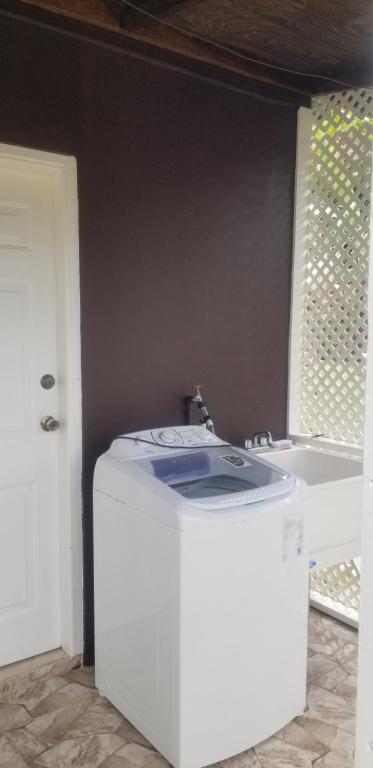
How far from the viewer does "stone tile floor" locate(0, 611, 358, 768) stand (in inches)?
81.4

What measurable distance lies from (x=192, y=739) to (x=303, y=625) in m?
0.52

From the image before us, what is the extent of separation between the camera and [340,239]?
309cm

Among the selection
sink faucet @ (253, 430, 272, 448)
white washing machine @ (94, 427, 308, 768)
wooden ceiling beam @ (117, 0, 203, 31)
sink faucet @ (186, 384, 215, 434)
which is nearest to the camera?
white washing machine @ (94, 427, 308, 768)

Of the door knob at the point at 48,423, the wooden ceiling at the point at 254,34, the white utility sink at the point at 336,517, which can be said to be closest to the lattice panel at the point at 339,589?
the white utility sink at the point at 336,517

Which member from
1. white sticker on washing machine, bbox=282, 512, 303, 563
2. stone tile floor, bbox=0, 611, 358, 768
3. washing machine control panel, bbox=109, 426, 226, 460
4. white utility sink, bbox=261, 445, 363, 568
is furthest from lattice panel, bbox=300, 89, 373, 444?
stone tile floor, bbox=0, 611, 358, 768

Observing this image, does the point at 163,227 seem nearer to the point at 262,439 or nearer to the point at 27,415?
the point at 27,415

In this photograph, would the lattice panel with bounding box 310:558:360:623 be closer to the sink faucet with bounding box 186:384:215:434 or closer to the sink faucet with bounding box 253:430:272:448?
the sink faucet with bounding box 253:430:272:448

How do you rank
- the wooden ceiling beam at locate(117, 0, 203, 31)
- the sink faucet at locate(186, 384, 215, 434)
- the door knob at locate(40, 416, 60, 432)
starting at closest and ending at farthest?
the wooden ceiling beam at locate(117, 0, 203, 31), the door knob at locate(40, 416, 60, 432), the sink faucet at locate(186, 384, 215, 434)

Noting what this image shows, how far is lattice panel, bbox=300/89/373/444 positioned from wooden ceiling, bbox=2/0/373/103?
21 cm

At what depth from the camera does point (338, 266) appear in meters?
3.11

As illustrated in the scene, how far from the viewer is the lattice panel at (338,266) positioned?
2994mm

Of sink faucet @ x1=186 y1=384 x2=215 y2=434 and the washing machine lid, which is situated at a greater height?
sink faucet @ x1=186 y1=384 x2=215 y2=434

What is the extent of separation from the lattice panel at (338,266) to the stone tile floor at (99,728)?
1231mm

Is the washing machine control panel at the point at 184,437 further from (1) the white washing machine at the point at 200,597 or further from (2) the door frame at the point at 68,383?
(2) the door frame at the point at 68,383
